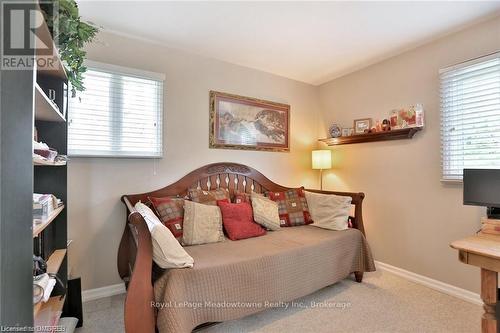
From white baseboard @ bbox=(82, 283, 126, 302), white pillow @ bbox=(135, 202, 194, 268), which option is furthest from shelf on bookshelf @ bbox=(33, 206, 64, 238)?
white baseboard @ bbox=(82, 283, 126, 302)

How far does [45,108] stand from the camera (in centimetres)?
128

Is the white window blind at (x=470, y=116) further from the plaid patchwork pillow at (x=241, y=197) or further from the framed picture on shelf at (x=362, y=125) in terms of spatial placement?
the plaid patchwork pillow at (x=241, y=197)

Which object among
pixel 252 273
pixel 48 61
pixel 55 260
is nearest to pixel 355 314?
pixel 252 273

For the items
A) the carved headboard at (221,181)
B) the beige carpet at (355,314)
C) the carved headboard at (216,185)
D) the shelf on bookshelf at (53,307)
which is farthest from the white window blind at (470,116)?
the shelf on bookshelf at (53,307)

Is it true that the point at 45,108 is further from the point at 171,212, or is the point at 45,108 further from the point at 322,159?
the point at 322,159

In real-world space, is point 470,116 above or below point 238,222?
above

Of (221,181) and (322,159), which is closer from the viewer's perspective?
(221,181)

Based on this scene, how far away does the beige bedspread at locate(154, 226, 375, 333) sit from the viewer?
56.9 inches

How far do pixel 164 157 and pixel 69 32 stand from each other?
4.47ft

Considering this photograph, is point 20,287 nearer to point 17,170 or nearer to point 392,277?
point 17,170

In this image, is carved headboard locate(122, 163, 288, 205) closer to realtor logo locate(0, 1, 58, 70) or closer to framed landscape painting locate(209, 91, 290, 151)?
framed landscape painting locate(209, 91, 290, 151)

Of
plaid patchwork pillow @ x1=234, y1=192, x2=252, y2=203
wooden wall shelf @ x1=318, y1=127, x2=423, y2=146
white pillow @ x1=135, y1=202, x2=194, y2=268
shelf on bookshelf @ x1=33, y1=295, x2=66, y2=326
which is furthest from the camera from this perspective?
plaid patchwork pillow @ x1=234, y1=192, x2=252, y2=203

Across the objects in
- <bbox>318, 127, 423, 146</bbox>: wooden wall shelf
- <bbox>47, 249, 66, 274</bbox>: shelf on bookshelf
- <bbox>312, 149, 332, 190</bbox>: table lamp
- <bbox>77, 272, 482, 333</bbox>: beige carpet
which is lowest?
<bbox>77, 272, 482, 333</bbox>: beige carpet

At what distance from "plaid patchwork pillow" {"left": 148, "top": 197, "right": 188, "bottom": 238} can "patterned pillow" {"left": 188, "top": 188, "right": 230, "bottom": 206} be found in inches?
7.4
